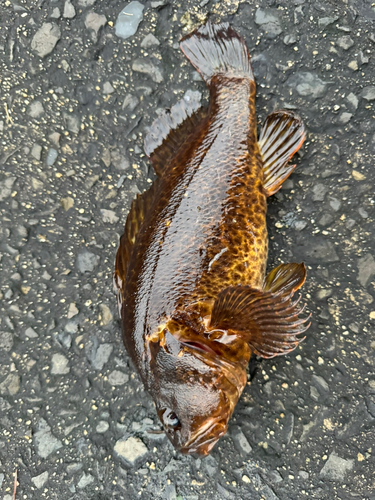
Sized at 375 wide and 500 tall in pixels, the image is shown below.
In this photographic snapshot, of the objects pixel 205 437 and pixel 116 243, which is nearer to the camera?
pixel 205 437

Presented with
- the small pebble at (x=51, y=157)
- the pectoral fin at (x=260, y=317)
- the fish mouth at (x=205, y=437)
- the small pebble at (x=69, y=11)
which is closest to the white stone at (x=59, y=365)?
the fish mouth at (x=205, y=437)

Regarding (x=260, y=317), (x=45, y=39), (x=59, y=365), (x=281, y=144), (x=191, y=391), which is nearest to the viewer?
(x=191, y=391)

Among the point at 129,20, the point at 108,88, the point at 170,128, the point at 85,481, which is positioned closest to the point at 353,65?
the point at 170,128

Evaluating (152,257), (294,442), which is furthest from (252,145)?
(294,442)

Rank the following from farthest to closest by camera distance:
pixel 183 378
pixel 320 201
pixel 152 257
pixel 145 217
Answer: pixel 320 201 → pixel 145 217 → pixel 152 257 → pixel 183 378

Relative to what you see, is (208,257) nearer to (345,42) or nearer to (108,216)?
(108,216)

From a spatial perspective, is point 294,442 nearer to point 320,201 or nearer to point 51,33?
point 320,201

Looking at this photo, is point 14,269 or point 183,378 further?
point 14,269
